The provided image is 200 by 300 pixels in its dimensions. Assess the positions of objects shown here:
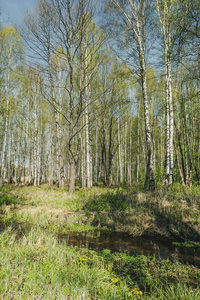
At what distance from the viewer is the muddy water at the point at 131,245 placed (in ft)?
13.0

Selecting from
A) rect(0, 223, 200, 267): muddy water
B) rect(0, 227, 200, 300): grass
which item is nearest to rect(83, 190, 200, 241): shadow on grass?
rect(0, 223, 200, 267): muddy water

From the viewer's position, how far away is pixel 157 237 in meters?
5.21

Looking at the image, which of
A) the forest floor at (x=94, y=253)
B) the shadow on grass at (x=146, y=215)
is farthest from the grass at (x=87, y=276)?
the shadow on grass at (x=146, y=215)

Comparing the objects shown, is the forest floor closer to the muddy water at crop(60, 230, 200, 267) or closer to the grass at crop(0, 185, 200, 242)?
the grass at crop(0, 185, 200, 242)

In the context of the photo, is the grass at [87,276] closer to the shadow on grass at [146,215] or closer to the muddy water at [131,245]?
the muddy water at [131,245]

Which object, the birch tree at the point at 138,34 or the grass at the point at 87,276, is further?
the birch tree at the point at 138,34

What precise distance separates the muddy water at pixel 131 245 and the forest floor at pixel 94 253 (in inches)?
12.1

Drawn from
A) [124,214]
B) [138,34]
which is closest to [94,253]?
[124,214]

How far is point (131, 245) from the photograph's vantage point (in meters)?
4.53

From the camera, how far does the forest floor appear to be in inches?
88.6

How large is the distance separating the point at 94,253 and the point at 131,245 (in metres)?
1.22

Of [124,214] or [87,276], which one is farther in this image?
[124,214]

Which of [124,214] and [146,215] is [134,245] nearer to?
[146,215]

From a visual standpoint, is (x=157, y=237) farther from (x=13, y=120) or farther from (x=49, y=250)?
(x=13, y=120)
